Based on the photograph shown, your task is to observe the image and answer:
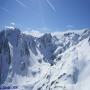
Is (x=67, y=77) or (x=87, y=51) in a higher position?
(x=87, y=51)

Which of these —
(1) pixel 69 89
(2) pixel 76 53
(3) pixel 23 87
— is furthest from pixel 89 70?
(3) pixel 23 87

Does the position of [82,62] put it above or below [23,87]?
above

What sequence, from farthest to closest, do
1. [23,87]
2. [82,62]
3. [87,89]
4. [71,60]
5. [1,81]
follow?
[1,81] → [23,87] → [71,60] → [82,62] → [87,89]

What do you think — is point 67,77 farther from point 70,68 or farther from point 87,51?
point 87,51

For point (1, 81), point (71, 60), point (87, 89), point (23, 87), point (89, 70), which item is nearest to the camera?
point (87, 89)

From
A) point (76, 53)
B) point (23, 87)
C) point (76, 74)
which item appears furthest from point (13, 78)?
point (76, 74)

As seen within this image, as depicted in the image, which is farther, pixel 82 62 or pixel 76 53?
pixel 76 53

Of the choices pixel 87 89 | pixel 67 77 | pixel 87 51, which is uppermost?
pixel 87 51

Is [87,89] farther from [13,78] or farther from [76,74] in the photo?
[13,78]

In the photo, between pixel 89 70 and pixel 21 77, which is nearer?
pixel 89 70
